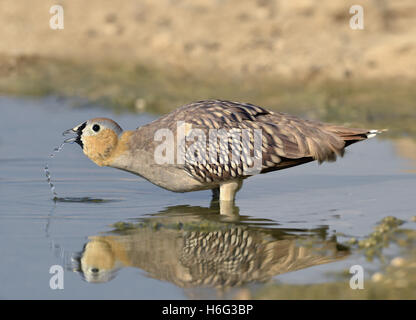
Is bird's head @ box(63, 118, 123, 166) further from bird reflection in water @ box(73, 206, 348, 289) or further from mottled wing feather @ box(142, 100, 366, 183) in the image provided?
bird reflection in water @ box(73, 206, 348, 289)

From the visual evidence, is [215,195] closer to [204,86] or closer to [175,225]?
[175,225]

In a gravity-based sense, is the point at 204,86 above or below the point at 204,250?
above

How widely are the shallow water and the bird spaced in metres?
0.39

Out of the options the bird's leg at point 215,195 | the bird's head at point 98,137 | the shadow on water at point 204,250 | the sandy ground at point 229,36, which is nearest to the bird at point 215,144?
the bird's head at point 98,137

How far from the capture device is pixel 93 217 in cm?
888

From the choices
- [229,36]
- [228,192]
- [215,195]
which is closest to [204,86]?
[229,36]

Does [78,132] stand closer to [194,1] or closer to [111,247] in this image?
[111,247]

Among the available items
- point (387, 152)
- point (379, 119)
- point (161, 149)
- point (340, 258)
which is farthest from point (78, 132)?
point (379, 119)

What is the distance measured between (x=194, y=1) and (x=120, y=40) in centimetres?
177

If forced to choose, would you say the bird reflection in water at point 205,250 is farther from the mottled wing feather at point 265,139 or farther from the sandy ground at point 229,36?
the sandy ground at point 229,36

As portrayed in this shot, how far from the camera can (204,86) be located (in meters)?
16.0

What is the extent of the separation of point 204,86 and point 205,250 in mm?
8512

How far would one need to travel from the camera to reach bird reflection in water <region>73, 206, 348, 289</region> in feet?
23.2

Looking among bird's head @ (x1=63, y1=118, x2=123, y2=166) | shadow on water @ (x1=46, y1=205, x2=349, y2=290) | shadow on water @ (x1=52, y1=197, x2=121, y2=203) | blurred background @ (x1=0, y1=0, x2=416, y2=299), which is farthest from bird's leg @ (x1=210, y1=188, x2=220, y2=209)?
bird's head @ (x1=63, y1=118, x2=123, y2=166)
